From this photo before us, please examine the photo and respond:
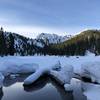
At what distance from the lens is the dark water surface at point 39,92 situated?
21727 mm

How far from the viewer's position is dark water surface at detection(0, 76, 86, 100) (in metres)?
21.7

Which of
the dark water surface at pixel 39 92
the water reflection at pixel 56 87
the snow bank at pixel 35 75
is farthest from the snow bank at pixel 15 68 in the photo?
the dark water surface at pixel 39 92

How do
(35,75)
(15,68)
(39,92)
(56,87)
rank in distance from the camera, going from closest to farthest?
(39,92), (56,87), (35,75), (15,68)

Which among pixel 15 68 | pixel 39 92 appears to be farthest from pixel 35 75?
pixel 15 68

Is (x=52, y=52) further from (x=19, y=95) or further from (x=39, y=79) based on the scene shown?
(x=19, y=95)

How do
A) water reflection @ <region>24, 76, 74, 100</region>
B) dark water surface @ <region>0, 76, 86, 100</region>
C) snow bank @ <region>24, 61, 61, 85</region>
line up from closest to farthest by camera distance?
dark water surface @ <region>0, 76, 86, 100</region>
water reflection @ <region>24, 76, 74, 100</region>
snow bank @ <region>24, 61, 61, 85</region>

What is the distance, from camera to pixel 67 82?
2614 centimetres

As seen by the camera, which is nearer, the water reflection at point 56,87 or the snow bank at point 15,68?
the water reflection at point 56,87

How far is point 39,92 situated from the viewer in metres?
24.4

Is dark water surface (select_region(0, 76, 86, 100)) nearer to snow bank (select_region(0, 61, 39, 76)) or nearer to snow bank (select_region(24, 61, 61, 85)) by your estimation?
snow bank (select_region(24, 61, 61, 85))

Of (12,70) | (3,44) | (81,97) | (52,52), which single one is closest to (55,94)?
(81,97)

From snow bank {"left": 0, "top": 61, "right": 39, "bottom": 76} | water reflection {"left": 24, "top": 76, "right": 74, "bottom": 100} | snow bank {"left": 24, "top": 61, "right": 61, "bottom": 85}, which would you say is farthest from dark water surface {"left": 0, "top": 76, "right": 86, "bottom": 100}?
snow bank {"left": 0, "top": 61, "right": 39, "bottom": 76}

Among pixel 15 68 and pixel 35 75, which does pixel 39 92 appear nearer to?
pixel 35 75

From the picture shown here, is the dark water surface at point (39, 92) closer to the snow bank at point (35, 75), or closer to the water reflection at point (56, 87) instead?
the water reflection at point (56, 87)
